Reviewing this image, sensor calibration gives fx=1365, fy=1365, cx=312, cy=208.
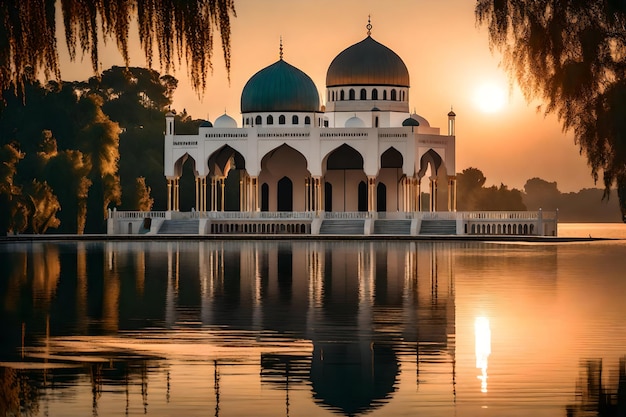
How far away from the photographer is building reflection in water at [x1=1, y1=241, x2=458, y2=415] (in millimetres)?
14633

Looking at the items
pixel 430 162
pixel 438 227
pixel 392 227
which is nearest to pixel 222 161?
pixel 430 162

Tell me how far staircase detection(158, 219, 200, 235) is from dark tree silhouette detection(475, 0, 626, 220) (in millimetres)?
52598

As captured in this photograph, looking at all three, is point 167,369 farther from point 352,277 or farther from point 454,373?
point 352,277

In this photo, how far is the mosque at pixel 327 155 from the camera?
71625mm

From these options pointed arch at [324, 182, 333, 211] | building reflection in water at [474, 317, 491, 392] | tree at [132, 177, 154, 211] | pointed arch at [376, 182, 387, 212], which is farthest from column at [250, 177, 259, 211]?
building reflection in water at [474, 317, 491, 392]

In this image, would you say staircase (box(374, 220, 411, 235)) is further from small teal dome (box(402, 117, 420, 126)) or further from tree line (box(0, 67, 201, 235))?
tree line (box(0, 67, 201, 235))

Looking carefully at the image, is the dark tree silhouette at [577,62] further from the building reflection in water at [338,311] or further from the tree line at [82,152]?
the tree line at [82,152]

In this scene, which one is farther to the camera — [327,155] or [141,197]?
[141,197]

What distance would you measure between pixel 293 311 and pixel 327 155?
52.7 meters

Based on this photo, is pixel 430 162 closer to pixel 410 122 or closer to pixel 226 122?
pixel 410 122

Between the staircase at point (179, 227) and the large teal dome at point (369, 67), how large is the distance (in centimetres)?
1445

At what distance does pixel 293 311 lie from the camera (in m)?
22.9

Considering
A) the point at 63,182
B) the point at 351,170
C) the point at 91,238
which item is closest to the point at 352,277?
the point at 91,238

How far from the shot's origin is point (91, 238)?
65.4 metres
